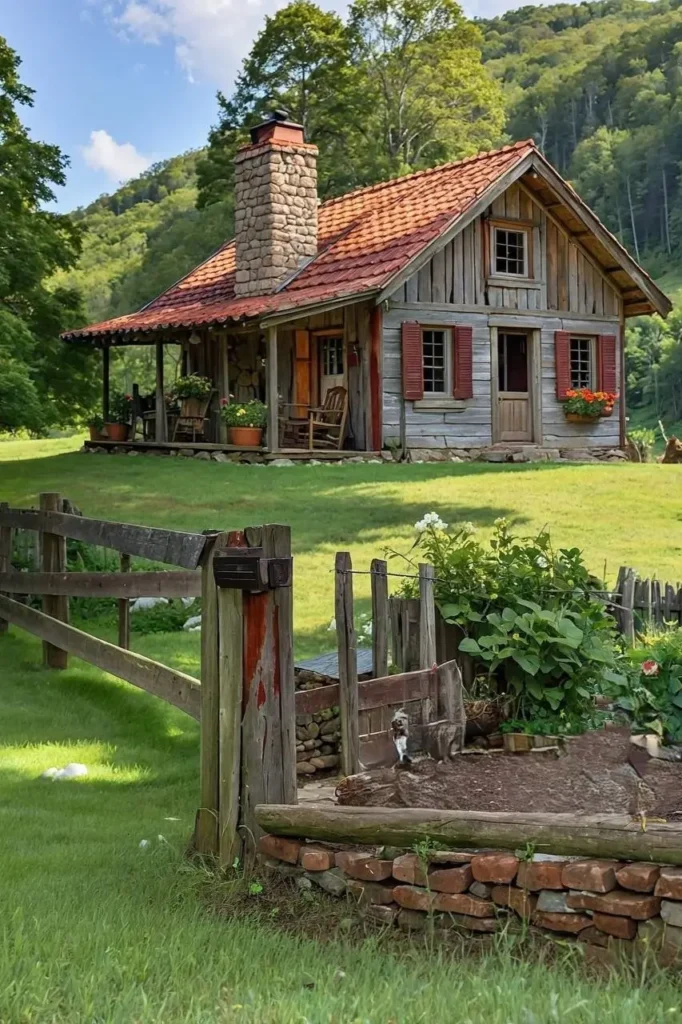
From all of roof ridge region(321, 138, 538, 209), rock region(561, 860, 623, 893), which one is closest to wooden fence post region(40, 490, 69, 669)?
rock region(561, 860, 623, 893)

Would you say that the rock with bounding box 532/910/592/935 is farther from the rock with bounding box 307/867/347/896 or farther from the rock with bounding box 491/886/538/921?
the rock with bounding box 307/867/347/896

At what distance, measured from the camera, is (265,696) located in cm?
450

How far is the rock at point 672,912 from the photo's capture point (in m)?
3.57

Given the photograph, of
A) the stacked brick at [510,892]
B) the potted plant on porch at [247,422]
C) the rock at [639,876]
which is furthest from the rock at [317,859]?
the potted plant on porch at [247,422]

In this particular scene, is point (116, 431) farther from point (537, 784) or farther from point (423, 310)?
point (537, 784)

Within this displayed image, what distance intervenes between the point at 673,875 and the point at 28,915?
2.09m

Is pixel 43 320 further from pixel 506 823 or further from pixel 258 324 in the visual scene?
pixel 506 823

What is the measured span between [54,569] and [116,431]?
16461mm

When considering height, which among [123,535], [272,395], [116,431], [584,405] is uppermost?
[272,395]

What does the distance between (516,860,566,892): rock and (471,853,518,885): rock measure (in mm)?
27

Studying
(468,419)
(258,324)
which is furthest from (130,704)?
(468,419)

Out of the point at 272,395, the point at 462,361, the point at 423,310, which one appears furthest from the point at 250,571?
the point at 462,361

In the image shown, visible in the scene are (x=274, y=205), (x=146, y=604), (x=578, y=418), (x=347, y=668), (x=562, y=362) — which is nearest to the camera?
(x=347, y=668)

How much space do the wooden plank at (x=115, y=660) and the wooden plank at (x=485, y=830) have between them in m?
1.33
